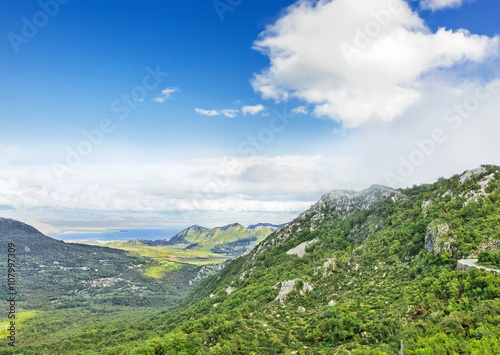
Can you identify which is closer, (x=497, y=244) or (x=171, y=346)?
(x=497, y=244)

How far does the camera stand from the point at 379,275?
216 ft

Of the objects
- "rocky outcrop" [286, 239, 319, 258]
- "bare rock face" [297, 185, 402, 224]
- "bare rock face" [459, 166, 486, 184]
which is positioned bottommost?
"rocky outcrop" [286, 239, 319, 258]

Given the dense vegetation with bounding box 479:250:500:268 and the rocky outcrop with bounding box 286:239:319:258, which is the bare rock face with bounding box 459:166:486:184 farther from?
the rocky outcrop with bounding box 286:239:319:258

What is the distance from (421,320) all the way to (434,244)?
24.1 m

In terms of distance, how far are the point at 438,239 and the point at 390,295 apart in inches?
678

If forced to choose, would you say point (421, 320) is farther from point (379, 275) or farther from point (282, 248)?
point (282, 248)

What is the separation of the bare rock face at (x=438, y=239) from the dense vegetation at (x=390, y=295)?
0.79 ft

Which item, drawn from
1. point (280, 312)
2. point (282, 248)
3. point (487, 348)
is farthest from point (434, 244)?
point (282, 248)

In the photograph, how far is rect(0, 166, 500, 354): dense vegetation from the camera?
1483 inches

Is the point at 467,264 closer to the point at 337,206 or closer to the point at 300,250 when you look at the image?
the point at 300,250

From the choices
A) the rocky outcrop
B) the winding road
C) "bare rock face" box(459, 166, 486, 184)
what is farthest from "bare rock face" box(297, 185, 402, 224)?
the winding road

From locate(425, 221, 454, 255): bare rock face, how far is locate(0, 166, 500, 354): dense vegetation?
0.79ft

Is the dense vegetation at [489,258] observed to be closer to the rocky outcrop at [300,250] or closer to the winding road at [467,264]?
the winding road at [467,264]

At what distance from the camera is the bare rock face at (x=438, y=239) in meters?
55.7
